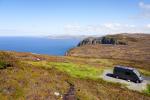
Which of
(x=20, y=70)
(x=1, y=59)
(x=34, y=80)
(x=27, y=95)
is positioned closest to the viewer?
(x=27, y=95)

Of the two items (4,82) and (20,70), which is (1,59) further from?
(4,82)

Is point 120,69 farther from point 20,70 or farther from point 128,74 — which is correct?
point 20,70

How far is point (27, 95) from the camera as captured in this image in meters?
25.0

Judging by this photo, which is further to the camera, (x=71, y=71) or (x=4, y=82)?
(x=71, y=71)

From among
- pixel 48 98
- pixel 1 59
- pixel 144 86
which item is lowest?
pixel 144 86

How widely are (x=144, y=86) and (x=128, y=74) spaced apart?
521 cm

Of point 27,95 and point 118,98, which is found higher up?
point 27,95

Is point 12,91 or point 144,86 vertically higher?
point 12,91

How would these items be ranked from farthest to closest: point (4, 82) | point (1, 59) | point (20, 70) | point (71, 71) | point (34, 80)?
point (71, 71)
point (1, 59)
point (20, 70)
point (34, 80)
point (4, 82)

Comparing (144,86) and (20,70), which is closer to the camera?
(20,70)

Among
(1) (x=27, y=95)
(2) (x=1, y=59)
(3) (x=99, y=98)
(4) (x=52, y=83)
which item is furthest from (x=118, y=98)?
(2) (x=1, y=59)

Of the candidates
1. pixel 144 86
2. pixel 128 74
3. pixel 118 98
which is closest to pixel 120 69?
pixel 128 74

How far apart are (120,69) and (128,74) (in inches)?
86.0

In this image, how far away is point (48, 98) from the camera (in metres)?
25.7
